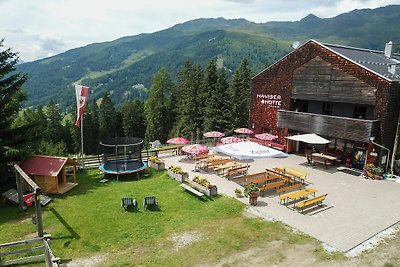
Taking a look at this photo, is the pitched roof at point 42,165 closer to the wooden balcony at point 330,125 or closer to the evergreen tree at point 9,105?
the evergreen tree at point 9,105

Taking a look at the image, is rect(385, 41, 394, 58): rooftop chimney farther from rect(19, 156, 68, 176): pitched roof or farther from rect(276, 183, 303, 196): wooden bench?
rect(19, 156, 68, 176): pitched roof

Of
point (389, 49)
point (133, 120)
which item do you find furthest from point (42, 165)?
point (133, 120)

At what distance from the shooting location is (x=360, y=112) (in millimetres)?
25406

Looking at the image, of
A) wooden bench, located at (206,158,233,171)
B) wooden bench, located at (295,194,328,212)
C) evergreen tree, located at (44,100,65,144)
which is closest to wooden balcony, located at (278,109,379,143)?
wooden bench, located at (206,158,233,171)

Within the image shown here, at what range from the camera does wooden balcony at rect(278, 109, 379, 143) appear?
2316 cm

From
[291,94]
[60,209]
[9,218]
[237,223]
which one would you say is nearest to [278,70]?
[291,94]

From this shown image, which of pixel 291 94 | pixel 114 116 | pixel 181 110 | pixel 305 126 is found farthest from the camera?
pixel 114 116

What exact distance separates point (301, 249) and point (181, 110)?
154 ft

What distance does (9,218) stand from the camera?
1619 cm

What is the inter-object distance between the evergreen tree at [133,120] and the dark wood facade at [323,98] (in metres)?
43.7

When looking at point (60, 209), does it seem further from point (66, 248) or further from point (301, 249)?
point (301, 249)

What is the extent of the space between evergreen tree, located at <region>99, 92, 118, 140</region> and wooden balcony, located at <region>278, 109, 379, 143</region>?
51.9m

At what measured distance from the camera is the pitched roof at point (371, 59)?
23831 millimetres

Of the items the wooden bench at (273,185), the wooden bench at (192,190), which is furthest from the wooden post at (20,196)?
the wooden bench at (273,185)
